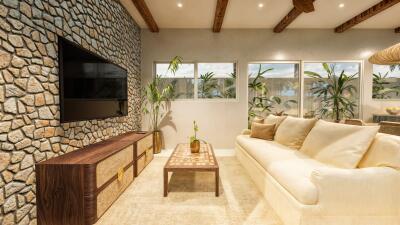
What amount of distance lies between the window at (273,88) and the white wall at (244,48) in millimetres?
222

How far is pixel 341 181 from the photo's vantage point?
1602 millimetres

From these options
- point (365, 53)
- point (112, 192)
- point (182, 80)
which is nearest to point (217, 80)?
point (182, 80)

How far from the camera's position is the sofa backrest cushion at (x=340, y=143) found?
186 cm

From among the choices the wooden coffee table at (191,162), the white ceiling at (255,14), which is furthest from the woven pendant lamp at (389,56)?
the wooden coffee table at (191,162)

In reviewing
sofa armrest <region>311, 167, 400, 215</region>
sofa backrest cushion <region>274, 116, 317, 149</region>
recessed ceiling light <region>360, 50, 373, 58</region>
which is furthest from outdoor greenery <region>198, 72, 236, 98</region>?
sofa armrest <region>311, 167, 400, 215</region>

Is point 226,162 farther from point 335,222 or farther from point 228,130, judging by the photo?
point 335,222

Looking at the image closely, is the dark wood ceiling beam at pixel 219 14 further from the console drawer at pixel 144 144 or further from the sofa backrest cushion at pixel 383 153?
the sofa backrest cushion at pixel 383 153

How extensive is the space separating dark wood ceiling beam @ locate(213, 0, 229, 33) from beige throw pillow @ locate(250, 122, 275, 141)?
2086mm

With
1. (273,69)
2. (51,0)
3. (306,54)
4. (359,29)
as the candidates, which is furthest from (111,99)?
(359,29)

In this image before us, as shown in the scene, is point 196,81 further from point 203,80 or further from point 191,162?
point 191,162

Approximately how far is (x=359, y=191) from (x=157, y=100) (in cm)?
386

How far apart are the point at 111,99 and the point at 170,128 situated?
6.71 ft

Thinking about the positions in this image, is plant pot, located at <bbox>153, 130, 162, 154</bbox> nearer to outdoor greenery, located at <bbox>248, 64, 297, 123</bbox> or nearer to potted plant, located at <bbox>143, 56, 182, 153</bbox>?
potted plant, located at <bbox>143, 56, 182, 153</bbox>

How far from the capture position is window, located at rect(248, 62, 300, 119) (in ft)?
17.1
